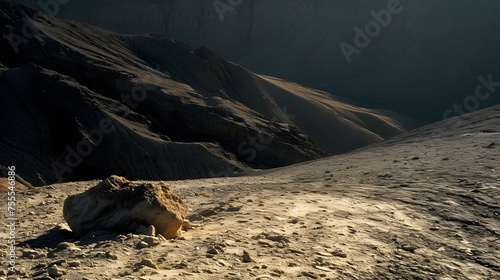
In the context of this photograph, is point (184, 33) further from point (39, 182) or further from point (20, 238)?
point (20, 238)

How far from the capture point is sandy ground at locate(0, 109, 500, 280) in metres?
3.76

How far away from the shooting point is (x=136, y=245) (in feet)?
13.5

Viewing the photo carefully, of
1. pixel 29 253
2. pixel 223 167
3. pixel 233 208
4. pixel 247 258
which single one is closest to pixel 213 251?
pixel 247 258

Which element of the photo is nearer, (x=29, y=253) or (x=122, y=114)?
(x=29, y=253)

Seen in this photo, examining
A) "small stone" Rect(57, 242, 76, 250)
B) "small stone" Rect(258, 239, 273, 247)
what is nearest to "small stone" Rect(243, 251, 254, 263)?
"small stone" Rect(258, 239, 273, 247)

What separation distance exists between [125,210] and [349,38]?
58.3 m

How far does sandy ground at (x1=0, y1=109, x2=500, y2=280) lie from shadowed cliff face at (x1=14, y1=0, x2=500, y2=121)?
137ft

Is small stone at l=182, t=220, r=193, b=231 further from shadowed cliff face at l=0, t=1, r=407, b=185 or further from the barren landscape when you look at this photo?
shadowed cliff face at l=0, t=1, r=407, b=185

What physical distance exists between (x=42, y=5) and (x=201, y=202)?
5749 centimetres

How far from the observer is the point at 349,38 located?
60.5 meters

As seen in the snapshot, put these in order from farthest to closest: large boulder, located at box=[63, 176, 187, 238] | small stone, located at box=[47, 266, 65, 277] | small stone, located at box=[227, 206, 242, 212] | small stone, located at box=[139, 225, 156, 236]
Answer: small stone, located at box=[227, 206, 242, 212] < large boulder, located at box=[63, 176, 187, 238] < small stone, located at box=[139, 225, 156, 236] < small stone, located at box=[47, 266, 65, 277]

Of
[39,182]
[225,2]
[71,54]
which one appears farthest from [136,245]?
[225,2]

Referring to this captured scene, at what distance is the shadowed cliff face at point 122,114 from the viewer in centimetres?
1652

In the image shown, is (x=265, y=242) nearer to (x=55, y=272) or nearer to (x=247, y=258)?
(x=247, y=258)
